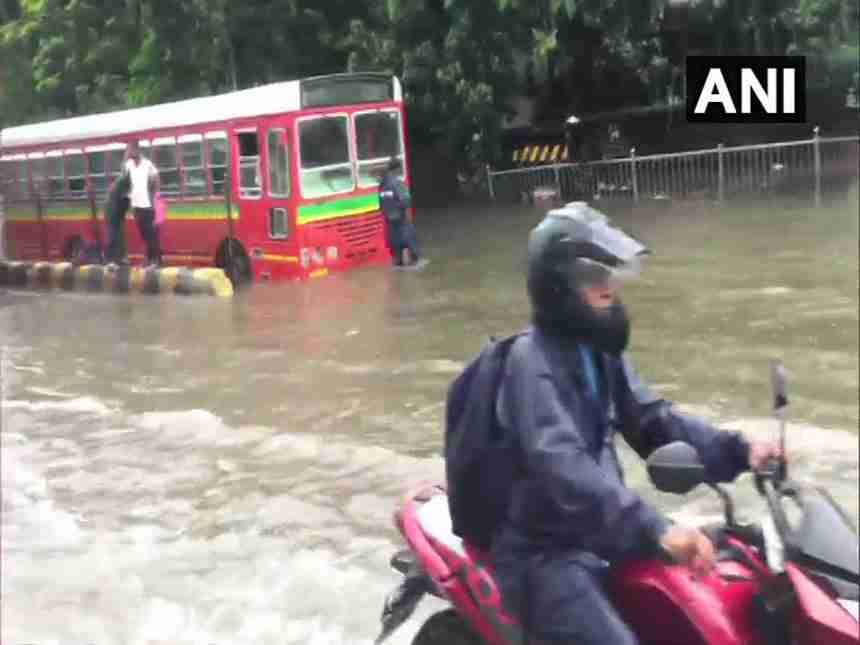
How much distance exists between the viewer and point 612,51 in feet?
14.3

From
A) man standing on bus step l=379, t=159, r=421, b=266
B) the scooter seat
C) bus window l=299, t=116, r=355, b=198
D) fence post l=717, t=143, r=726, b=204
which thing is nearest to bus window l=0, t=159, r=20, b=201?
bus window l=299, t=116, r=355, b=198

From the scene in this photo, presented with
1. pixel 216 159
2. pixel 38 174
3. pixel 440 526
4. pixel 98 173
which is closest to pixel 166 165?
pixel 216 159

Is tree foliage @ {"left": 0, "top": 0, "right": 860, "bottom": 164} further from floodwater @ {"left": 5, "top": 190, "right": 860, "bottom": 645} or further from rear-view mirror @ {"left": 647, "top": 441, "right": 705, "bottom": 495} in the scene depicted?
rear-view mirror @ {"left": 647, "top": 441, "right": 705, "bottom": 495}

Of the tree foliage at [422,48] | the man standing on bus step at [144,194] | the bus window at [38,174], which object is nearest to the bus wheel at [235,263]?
the man standing on bus step at [144,194]

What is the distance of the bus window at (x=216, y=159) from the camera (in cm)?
1192

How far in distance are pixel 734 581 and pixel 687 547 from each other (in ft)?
0.66

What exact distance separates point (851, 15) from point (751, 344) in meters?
2.25

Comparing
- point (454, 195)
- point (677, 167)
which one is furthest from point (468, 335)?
point (677, 167)

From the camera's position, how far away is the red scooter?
70.8 inches

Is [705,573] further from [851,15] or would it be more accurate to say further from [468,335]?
[468,335]

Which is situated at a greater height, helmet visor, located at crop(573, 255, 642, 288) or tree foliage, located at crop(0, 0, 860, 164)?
tree foliage, located at crop(0, 0, 860, 164)

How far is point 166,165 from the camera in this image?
1273 centimetres

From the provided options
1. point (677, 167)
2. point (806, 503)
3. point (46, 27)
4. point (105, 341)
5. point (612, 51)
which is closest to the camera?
point (806, 503)

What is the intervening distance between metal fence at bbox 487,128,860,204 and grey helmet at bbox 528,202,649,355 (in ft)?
1.07
